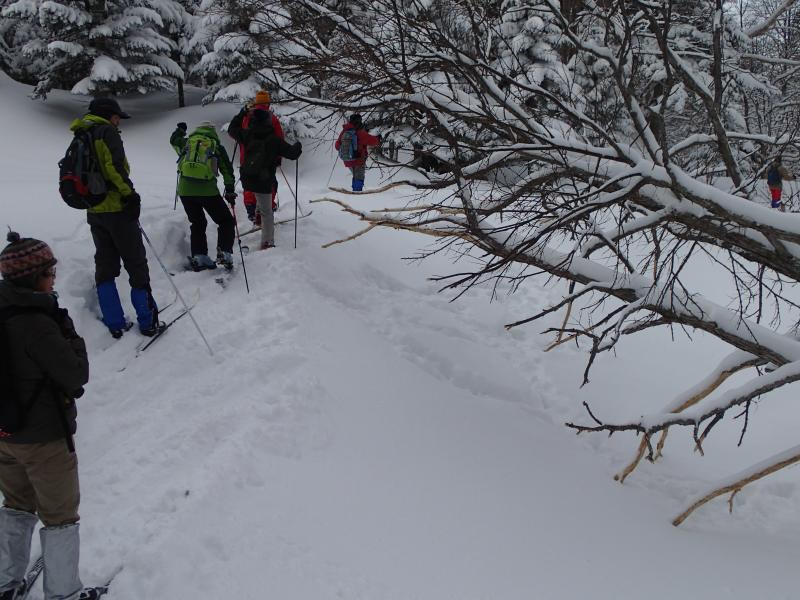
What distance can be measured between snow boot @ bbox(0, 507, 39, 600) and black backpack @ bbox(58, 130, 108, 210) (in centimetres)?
→ 311

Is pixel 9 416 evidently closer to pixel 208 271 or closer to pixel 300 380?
pixel 300 380

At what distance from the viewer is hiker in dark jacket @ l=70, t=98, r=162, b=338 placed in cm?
500

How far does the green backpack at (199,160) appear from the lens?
627cm

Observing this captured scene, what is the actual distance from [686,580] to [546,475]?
4.28 ft

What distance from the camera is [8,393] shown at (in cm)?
271

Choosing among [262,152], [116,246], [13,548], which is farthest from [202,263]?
[13,548]

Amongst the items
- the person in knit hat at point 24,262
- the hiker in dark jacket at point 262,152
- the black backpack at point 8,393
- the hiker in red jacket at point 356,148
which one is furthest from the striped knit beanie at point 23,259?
the hiker in red jacket at point 356,148

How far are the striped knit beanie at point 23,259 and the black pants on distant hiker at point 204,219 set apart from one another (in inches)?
147

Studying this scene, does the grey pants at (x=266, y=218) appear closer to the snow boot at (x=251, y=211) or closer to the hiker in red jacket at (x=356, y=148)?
the snow boot at (x=251, y=211)

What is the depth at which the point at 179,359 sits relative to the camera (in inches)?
209

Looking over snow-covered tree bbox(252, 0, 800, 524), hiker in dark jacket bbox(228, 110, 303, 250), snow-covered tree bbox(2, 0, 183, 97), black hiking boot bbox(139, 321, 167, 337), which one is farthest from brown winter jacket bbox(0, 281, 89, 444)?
snow-covered tree bbox(2, 0, 183, 97)

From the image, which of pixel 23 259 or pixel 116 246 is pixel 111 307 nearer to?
pixel 116 246

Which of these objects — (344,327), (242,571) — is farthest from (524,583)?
(344,327)

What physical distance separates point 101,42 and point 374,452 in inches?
701
